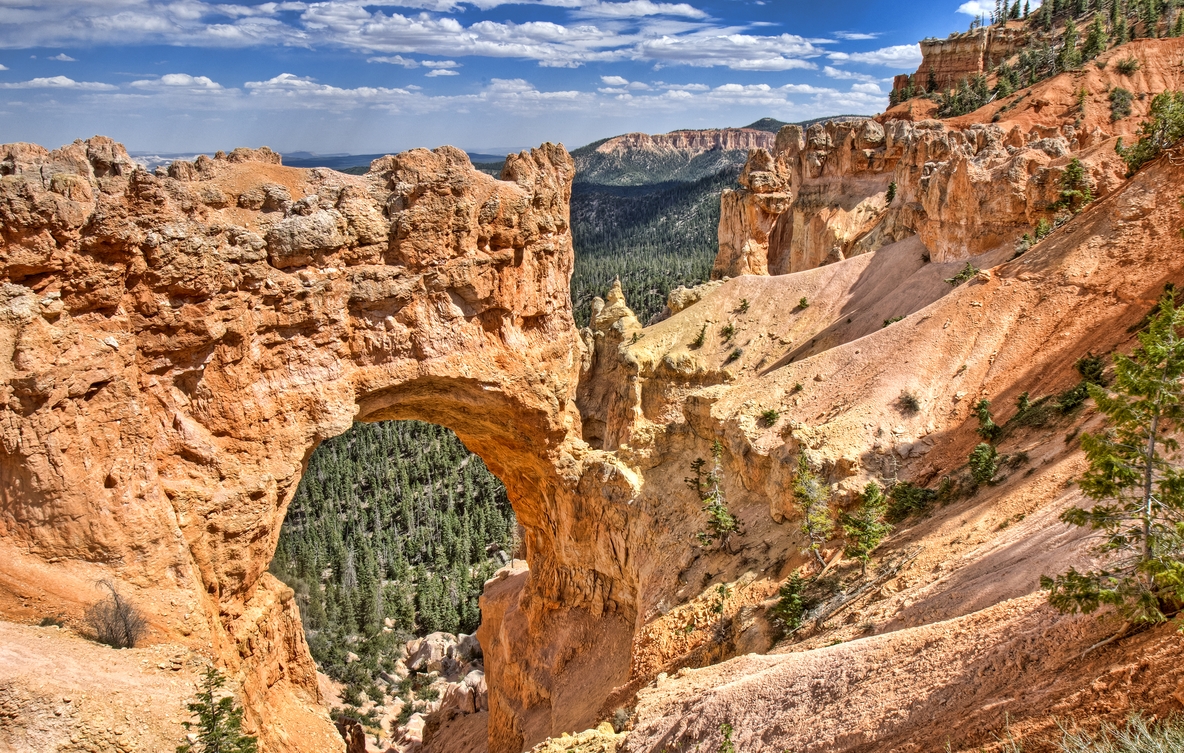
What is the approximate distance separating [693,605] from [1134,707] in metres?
15.7

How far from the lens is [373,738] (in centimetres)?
4225

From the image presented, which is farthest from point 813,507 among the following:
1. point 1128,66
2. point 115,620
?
point 1128,66

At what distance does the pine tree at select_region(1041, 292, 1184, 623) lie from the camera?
1114cm

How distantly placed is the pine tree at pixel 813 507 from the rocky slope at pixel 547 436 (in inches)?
24.5

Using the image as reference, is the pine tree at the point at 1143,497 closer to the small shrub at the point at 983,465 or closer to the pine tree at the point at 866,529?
the pine tree at the point at 866,529

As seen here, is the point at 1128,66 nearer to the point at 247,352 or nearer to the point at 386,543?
the point at 386,543

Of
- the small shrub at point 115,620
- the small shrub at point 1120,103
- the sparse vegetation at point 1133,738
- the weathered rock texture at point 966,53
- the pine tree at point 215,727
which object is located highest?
the weathered rock texture at point 966,53

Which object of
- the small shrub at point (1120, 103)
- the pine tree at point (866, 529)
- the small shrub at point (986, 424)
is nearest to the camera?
the pine tree at point (866, 529)

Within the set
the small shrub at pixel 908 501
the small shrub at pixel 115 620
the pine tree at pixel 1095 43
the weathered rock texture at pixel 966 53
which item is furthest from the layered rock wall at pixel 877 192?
the weathered rock texture at pixel 966 53

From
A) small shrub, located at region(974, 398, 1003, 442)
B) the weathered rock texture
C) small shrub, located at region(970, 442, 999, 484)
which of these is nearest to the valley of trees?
small shrub, located at region(974, 398, 1003, 442)

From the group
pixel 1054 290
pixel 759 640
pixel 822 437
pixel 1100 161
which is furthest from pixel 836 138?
pixel 759 640

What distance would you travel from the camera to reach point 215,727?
51.7 feet

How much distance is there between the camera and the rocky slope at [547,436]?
15.6 meters

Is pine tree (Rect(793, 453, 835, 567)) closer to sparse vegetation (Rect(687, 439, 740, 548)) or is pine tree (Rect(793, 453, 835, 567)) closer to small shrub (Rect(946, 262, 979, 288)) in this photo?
sparse vegetation (Rect(687, 439, 740, 548))
